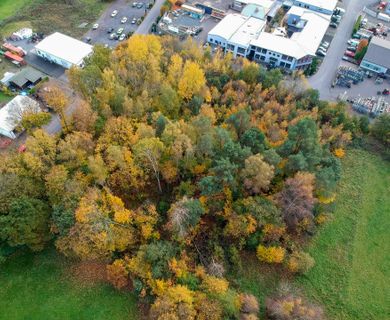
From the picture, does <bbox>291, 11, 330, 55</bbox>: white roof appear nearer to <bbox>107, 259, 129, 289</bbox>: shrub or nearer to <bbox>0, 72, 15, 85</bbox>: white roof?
<bbox>107, 259, 129, 289</bbox>: shrub

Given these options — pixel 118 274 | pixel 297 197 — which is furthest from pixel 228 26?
pixel 118 274

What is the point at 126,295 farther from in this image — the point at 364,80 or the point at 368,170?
the point at 364,80

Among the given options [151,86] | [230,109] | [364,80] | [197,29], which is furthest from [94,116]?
[364,80]

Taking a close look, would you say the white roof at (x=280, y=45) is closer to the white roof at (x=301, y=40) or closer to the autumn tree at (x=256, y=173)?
the white roof at (x=301, y=40)

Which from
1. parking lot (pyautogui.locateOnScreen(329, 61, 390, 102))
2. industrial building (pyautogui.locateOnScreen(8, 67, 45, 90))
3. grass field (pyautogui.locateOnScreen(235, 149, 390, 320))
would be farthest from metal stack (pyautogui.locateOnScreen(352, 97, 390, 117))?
industrial building (pyautogui.locateOnScreen(8, 67, 45, 90))

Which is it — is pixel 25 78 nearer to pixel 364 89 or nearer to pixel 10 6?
pixel 10 6

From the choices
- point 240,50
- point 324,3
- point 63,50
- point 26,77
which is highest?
point 324,3

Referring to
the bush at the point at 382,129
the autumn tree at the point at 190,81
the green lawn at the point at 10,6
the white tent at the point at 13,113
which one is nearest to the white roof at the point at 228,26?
the autumn tree at the point at 190,81
